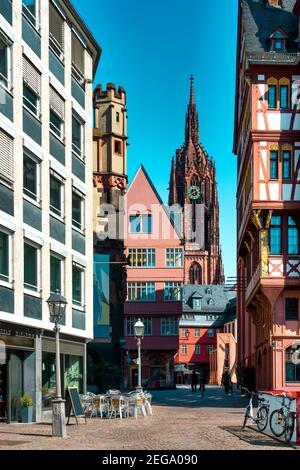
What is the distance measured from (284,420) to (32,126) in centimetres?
1361

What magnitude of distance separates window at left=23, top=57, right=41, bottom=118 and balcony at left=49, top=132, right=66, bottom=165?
1.66 m

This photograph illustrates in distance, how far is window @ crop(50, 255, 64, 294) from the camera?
31.4 meters

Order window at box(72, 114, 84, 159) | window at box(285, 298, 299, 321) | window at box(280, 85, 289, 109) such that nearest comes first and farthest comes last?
window at box(72, 114, 84, 159) → window at box(280, 85, 289, 109) → window at box(285, 298, 299, 321)

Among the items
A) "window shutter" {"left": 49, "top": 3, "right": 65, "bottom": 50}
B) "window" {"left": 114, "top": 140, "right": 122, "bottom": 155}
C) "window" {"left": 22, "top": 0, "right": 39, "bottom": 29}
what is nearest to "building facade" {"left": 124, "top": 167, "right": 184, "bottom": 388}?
"window" {"left": 114, "top": 140, "right": 122, "bottom": 155}

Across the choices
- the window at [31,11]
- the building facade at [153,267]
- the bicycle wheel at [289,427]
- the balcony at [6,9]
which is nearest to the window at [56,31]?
the window at [31,11]

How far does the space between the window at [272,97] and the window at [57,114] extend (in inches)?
548

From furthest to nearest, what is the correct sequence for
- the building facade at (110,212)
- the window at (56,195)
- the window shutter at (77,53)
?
1. the building facade at (110,212)
2. the window shutter at (77,53)
3. the window at (56,195)

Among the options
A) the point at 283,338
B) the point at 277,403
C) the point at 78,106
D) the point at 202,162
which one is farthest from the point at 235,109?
the point at 202,162

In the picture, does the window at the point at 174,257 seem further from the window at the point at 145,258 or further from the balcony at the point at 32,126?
the balcony at the point at 32,126

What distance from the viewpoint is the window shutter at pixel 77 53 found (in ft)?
118

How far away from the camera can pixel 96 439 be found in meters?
20.8

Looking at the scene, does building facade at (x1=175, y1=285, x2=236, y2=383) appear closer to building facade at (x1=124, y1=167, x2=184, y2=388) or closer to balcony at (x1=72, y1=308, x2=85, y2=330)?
building facade at (x1=124, y1=167, x2=184, y2=388)

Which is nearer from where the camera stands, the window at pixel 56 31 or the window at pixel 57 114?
the window at pixel 57 114
